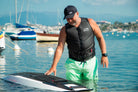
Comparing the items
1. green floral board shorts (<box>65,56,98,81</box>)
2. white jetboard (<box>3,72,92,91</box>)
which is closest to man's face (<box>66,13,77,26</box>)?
green floral board shorts (<box>65,56,98,81</box>)

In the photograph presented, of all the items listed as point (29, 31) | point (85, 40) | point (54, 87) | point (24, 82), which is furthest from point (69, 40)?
point (29, 31)

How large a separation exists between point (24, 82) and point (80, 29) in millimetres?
2425

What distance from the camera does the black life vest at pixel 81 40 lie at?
20.3ft

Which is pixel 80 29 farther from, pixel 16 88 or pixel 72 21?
pixel 16 88

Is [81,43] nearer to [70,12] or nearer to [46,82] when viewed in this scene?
[70,12]

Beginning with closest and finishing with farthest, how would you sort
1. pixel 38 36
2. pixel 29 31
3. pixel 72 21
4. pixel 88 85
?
pixel 72 21
pixel 88 85
pixel 38 36
pixel 29 31

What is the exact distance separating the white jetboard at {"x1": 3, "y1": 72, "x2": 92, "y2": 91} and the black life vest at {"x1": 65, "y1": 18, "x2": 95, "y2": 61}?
746 millimetres

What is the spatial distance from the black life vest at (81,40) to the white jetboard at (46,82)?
2.45 feet

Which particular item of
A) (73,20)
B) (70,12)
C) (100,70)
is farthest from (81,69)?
(100,70)

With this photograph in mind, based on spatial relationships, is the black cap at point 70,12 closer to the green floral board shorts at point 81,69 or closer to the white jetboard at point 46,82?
the green floral board shorts at point 81,69

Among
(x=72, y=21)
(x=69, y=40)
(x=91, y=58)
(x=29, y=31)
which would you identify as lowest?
(x=29, y=31)

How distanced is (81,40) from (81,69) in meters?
0.63

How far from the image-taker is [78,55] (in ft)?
20.7

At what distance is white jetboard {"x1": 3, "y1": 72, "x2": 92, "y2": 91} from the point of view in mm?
6676
